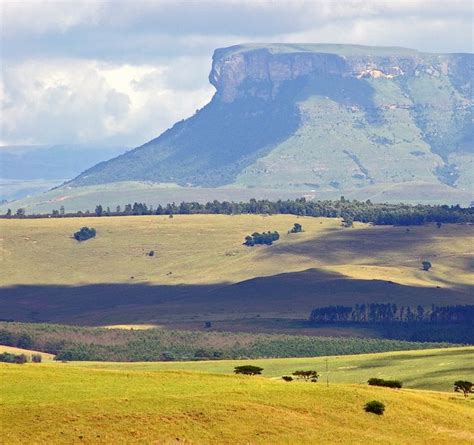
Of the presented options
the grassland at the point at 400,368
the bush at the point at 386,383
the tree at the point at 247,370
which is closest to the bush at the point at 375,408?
the bush at the point at 386,383

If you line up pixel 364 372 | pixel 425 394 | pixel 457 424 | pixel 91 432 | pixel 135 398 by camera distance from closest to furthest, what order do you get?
pixel 91 432 < pixel 135 398 < pixel 457 424 < pixel 425 394 < pixel 364 372

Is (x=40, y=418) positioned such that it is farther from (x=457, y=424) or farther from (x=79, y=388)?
(x=457, y=424)

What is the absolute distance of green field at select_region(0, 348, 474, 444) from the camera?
86312 mm

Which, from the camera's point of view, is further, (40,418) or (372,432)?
(372,432)

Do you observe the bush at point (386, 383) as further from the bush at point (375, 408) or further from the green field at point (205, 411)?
the bush at point (375, 408)

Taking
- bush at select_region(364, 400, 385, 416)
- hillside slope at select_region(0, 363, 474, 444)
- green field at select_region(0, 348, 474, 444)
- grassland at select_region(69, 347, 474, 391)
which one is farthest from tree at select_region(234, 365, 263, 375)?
grassland at select_region(69, 347, 474, 391)

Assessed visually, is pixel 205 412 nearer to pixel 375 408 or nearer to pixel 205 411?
pixel 205 411

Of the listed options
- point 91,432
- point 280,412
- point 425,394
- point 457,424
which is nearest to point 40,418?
point 91,432

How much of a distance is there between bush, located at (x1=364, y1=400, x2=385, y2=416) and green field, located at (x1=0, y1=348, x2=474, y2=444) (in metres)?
0.39

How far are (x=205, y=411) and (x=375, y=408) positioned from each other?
11.6 metres

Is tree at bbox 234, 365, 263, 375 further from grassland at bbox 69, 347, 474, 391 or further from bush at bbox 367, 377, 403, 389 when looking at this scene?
grassland at bbox 69, 347, 474, 391

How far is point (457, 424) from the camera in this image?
320 feet

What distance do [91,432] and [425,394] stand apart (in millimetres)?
32304

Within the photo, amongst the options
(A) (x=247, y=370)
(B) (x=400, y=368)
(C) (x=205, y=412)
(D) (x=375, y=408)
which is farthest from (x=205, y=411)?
(B) (x=400, y=368)
